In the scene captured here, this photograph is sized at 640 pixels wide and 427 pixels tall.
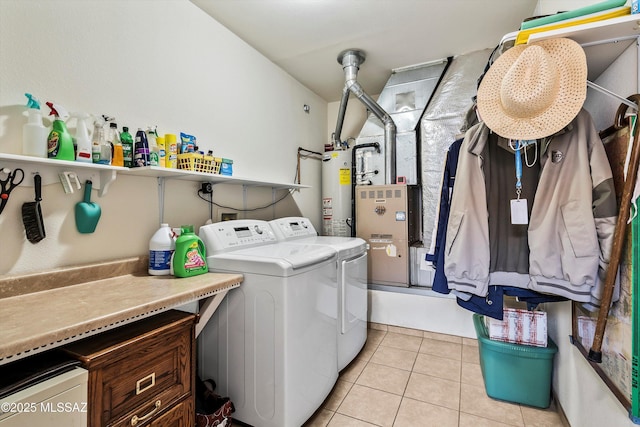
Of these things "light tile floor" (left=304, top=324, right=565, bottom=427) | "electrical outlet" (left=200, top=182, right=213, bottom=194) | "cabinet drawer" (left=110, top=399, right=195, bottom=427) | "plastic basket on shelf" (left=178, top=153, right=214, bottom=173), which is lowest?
"light tile floor" (left=304, top=324, right=565, bottom=427)

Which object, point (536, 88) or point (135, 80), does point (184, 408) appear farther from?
point (536, 88)

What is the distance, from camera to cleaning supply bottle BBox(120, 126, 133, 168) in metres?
1.59

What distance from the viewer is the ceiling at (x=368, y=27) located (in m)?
2.19

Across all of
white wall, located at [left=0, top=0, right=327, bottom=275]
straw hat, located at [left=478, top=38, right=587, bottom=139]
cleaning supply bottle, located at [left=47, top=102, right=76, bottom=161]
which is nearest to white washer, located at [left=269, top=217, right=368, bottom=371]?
white wall, located at [left=0, top=0, right=327, bottom=275]

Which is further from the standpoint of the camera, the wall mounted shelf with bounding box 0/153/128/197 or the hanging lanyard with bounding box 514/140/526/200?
the hanging lanyard with bounding box 514/140/526/200

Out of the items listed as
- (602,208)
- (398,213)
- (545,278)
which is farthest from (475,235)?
(398,213)

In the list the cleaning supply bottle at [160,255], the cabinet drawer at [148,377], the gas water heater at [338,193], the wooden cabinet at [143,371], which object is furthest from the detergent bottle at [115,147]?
the gas water heater at [338,193]

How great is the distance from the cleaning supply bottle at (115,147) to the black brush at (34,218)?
32cm

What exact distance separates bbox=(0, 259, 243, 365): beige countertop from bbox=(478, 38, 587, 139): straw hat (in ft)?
4.93

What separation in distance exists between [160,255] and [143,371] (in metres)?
0.68

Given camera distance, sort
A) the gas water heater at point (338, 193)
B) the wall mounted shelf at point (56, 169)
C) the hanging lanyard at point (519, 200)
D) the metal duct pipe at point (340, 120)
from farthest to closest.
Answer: the gas water heater at point (338, 193) → the metal duct pipe at point (340, 120) → the hanging lanyard at point (519, 200) → the wall mounted shelf at point (56, 169)

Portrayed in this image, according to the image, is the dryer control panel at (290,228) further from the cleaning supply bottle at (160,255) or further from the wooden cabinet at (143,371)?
the wooden cabinet at (143,371)

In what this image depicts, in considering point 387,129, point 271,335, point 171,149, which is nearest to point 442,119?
point 387,129

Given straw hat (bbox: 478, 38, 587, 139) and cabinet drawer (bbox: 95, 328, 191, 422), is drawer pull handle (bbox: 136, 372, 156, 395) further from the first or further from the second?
straw hat (bbox: 478, 38, 587, 139)
